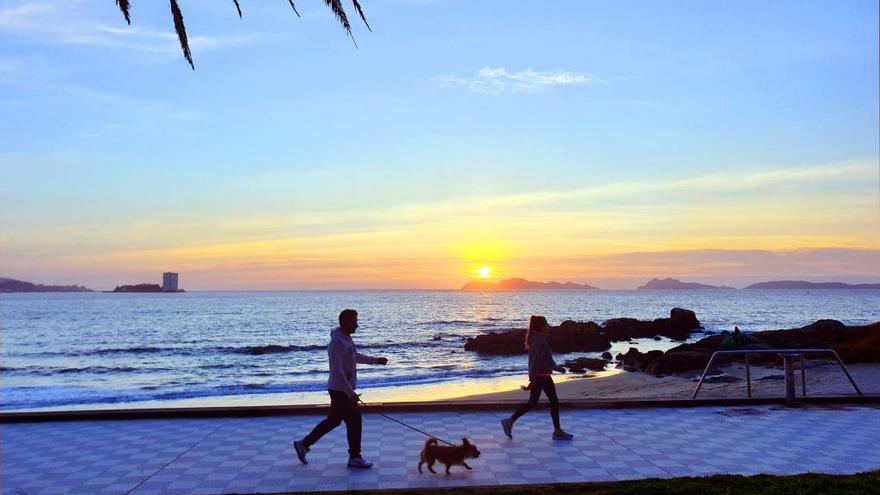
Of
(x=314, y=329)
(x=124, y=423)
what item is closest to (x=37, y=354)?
(x=314, y=329)

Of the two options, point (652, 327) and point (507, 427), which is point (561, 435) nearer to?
point (507, 427)

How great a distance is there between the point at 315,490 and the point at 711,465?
15.1 feet

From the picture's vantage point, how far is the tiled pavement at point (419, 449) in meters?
7.70

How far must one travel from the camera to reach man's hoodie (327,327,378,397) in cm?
803

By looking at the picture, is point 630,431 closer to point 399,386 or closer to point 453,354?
point 399,386

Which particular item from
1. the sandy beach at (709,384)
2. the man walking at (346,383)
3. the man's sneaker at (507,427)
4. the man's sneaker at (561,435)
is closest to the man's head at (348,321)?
the man walking at (346,383)

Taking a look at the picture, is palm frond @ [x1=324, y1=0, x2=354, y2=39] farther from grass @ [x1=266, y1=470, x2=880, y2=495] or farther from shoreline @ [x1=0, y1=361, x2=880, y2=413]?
shoreline @ [x1=0, y1=361, x2=880, y2=413]

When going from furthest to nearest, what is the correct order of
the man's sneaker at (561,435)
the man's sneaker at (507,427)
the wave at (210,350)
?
the wave at (210,350), the man's sneaker at (507,427), the man's sneaker at (561,435)

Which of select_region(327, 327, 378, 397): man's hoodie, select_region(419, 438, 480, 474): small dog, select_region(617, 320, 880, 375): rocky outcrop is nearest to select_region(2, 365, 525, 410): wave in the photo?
select_region(617, 320, 880, 375): rocky outcrop

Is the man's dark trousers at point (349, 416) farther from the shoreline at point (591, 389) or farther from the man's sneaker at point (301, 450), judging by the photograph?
the shoreline at point (591, 389)

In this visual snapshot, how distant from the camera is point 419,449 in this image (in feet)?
30.3

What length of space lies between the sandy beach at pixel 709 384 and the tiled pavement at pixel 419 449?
571 centimetres

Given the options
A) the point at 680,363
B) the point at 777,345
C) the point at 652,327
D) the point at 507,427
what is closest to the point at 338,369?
the point at 507,427

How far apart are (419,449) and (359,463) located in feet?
4.36
